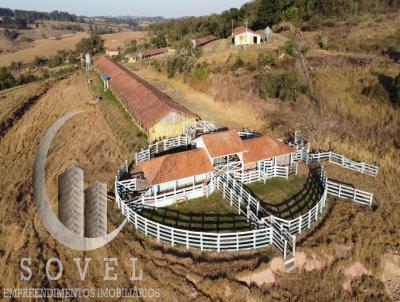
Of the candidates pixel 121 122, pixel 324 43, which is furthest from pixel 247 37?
pixel 121 122

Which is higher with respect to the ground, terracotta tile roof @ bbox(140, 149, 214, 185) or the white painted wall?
the white painted wall

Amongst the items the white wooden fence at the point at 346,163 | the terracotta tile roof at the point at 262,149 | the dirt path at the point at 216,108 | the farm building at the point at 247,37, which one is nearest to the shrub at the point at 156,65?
the dirt path at the point at 216,108

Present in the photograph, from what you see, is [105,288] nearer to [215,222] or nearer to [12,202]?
[215,222]

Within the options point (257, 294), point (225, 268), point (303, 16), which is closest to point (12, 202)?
point (225, 268)

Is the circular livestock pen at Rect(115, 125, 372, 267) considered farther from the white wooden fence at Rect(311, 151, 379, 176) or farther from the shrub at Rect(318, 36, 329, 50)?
the shrub at Rect(318, 36, 329, 50)

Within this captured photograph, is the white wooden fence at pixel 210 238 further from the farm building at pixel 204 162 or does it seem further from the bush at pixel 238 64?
the bush at pixel 238 64

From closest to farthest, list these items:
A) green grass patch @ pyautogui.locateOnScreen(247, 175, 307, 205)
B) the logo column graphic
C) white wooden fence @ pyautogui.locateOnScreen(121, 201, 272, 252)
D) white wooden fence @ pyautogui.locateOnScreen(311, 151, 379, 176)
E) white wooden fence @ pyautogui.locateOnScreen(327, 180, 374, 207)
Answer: white wooden fence @ pyautogui.locateOnScreen(121, 201, 272, 252), the logo column graphic, white wooden fence @ pyautogui.locateOnScreen(327, 180, 374, 207), green grass patch @ pyautogui.locateOnScreen(247, 175, 307, 205), white wooden fence @ pyautogui.locateOnScreen(311, 151, 379, 176)

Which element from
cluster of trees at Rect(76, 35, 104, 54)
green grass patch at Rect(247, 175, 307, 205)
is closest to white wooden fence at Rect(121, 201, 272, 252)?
green grass patch at Rect(247, 175, 307, 205)
